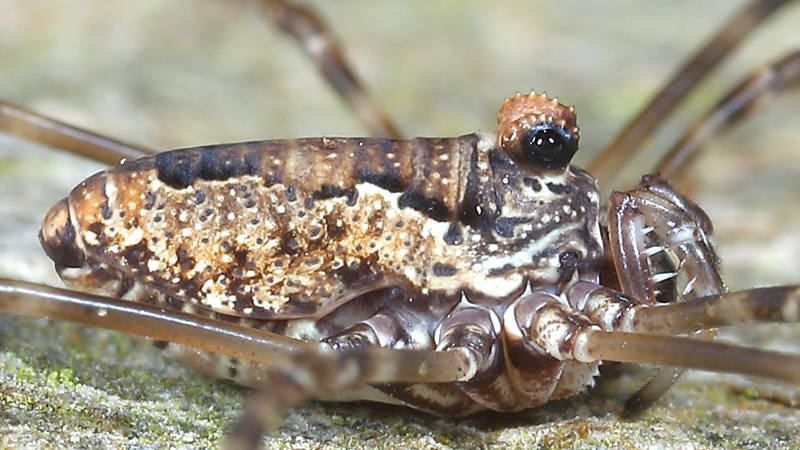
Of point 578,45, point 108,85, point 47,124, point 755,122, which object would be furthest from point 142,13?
point 755,122

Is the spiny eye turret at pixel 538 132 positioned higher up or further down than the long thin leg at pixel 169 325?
higher up

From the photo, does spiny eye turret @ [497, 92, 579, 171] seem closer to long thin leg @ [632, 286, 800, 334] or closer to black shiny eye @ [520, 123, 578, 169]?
black shiny eye @ [520, 123, 578, 169]

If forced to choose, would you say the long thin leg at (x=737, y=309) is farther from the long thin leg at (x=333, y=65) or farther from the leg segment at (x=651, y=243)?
the long thin leg at (x=333, y=65)

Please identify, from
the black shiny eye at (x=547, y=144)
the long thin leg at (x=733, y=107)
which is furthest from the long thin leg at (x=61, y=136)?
the long thin leg at (x=733, y=107)

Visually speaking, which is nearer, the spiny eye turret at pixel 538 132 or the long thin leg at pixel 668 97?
the spiny eye turret at pixel 538 132

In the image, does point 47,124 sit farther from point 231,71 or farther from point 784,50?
point 784,50

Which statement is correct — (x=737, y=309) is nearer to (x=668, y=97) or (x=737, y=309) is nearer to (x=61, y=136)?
(x=668, y=97)

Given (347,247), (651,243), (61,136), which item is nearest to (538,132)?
(651,243)
